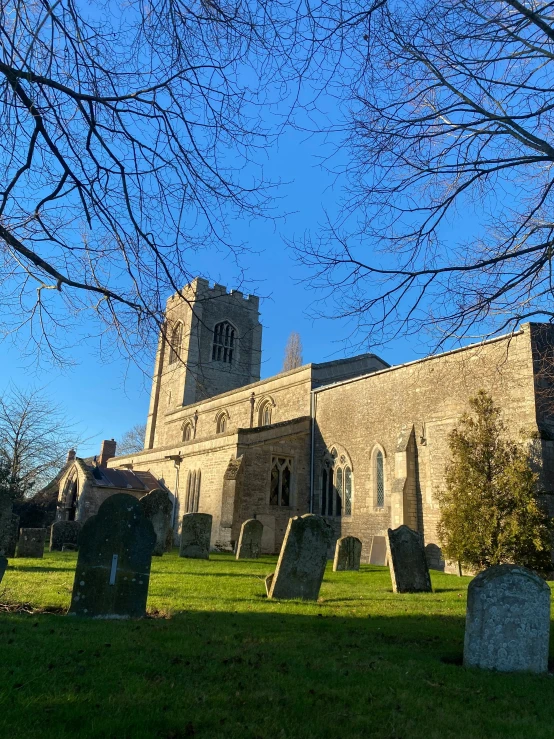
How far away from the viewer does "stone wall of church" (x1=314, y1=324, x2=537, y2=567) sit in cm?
1623

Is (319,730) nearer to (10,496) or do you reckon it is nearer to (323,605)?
(323,605)

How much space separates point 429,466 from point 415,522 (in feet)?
6.36

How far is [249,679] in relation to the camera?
4086mm

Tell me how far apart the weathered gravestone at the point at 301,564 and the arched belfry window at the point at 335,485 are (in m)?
12.9

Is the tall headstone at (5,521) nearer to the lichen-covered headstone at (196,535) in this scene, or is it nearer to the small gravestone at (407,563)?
the lichen-covered headstone at (196,535)

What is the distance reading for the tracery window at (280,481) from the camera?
22.2m

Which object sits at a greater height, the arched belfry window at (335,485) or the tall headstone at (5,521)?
the arched belfry window at (335,485)

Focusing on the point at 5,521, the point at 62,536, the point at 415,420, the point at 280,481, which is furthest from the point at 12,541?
the point at 415,420

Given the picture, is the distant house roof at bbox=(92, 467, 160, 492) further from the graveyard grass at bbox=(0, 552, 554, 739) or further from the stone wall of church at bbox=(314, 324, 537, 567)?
the graveyard grass at bbox=(0, 552, 554, 739)

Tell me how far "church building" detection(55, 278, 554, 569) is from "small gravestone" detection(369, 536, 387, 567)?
0.72m

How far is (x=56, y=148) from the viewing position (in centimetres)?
435

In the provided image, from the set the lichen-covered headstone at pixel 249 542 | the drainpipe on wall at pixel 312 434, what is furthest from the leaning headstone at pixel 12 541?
the drainpipe on wall at pixel 312 434

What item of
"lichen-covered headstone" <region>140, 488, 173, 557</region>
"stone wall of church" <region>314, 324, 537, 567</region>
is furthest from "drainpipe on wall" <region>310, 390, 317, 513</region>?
"lichen-covered headstone" <region>140, 488, 173, 557</region>

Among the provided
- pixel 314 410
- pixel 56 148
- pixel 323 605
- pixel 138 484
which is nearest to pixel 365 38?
pixel 56 148
